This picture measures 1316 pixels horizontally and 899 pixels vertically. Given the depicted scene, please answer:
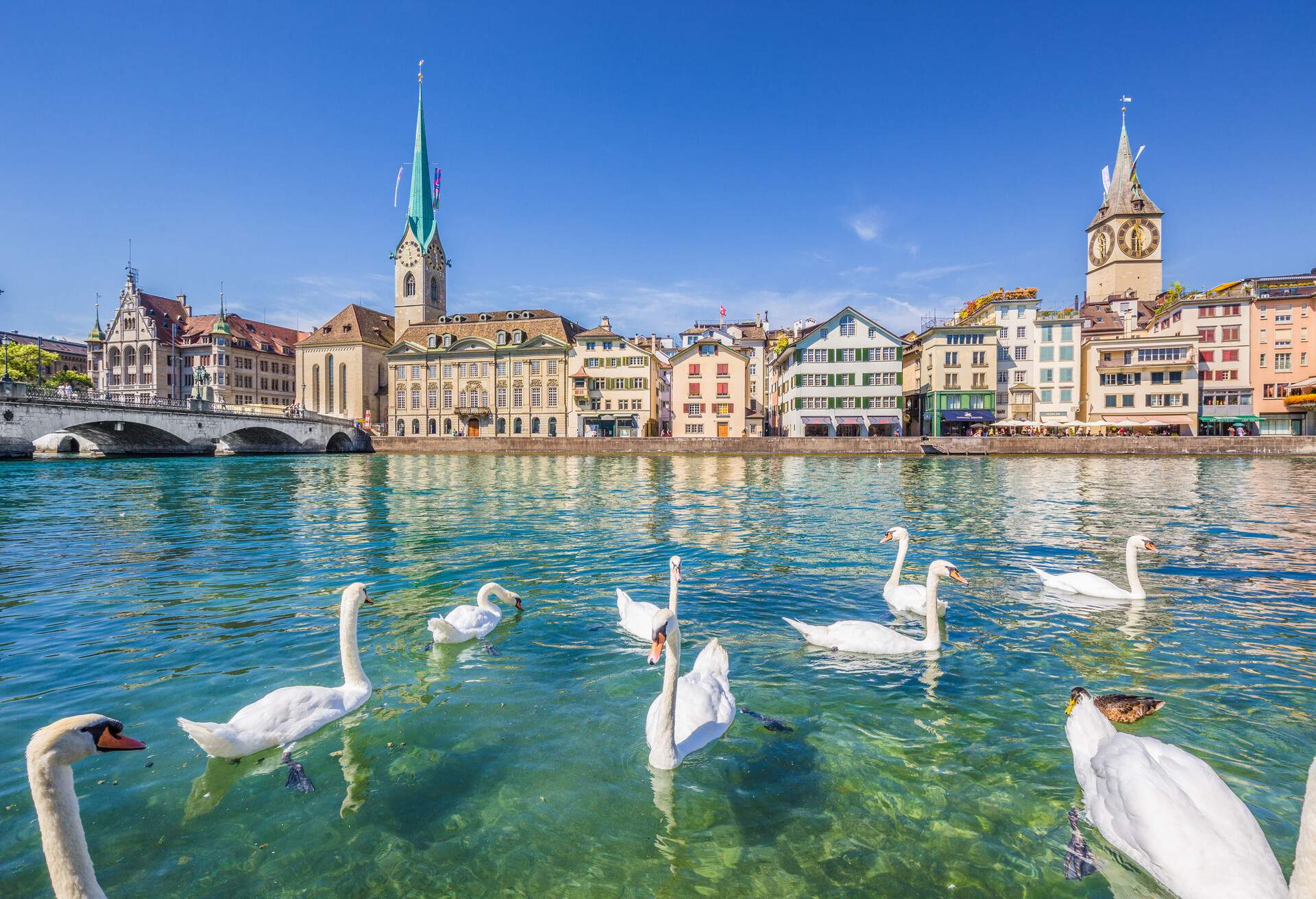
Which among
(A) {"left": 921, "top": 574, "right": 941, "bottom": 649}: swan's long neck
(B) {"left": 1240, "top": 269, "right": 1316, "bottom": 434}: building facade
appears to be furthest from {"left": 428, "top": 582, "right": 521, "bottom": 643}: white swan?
(B) {"left": 1240, "top": 269, "right": 1316, "bottom": 434}: building facade

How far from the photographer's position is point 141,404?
55.8 meters

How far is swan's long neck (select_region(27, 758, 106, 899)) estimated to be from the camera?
8.66 ft

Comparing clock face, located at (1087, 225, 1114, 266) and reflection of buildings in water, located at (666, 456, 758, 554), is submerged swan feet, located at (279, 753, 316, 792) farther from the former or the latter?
clock face, located at (1087, 225, 1114, 266)

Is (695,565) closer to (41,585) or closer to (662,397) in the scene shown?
(41,585)

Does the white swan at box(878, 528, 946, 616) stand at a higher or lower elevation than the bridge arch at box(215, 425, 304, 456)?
lower

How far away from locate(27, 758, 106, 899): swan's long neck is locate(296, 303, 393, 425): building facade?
10379 centimetres

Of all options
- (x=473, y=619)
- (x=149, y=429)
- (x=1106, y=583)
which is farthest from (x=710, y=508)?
(x=149, y=429)

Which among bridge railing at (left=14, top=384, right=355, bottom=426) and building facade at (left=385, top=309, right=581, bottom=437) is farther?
building facade at (left=385, top=309, right=581, bottom=437)

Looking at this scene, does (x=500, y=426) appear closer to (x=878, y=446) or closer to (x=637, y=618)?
(x=878, y=446)

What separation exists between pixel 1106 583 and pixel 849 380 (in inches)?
2531

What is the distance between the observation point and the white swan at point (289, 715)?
190 inches

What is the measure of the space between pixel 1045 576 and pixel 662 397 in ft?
268

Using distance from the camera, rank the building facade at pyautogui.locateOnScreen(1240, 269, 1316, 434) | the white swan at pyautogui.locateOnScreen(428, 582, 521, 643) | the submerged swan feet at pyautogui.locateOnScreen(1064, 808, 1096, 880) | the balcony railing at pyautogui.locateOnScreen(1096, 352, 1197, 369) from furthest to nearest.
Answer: the building facade at pyautogui.locateOnScreen(1240, 269, 1316, 434) < the balcony railing at pyautogui.locateOnScreen(1096, 352, 1197, 369) < the white swan at pyautogui.locateOnScreen(428, 582, 521, 643) < the submerged swan feet at pyautogui.locateOnScreen(1064, 808, 1096, 880)

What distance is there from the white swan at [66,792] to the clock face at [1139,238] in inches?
4907
